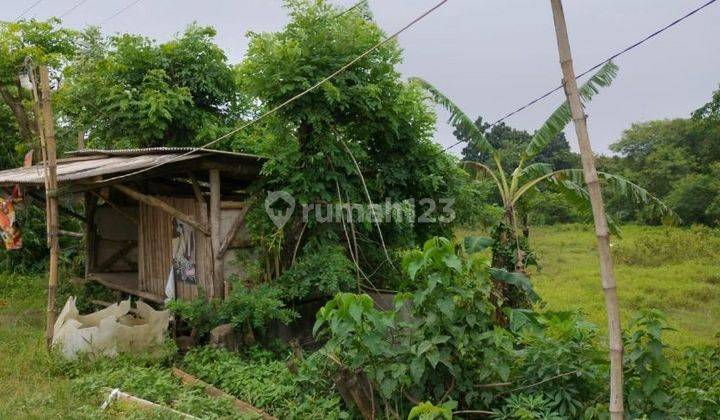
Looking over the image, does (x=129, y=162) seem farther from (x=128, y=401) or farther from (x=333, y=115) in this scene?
(x=128, y=401)

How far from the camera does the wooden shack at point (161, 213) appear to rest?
21.8 ft

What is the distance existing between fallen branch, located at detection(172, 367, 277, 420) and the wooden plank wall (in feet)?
4.56

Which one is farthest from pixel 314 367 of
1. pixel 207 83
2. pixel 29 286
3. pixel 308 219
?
pixel 29 286

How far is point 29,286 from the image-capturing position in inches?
443

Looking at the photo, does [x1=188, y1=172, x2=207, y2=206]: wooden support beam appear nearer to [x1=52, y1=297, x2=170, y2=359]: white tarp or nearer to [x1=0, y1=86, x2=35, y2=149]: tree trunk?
[x1=52, y1=297, x2=170, y2=359]: white tarp

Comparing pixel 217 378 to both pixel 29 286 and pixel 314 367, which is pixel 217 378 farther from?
pixel 29 286

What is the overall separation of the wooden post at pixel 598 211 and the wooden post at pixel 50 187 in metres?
5.22

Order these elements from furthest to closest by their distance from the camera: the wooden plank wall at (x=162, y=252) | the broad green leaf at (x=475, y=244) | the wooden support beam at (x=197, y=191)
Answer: the wooden plank wall at (x=162, y=252), the wooden support beam at (x=197, y=191), the broad green leaf at (x=475, y=244)

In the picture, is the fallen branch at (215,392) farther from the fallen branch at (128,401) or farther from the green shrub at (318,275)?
the green shrub at (318,275)

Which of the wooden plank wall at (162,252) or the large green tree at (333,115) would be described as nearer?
the large green tree at (333,115)

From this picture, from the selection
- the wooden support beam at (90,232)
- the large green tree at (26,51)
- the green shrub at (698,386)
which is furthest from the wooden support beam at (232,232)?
the large green tree at (26,51)

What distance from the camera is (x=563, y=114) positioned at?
248 inches

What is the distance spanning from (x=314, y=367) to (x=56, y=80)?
414 inches

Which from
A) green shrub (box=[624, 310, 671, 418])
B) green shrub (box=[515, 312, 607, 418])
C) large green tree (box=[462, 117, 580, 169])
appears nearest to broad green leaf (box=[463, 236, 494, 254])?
green shrub (box=[515, 312, 607, 418])
